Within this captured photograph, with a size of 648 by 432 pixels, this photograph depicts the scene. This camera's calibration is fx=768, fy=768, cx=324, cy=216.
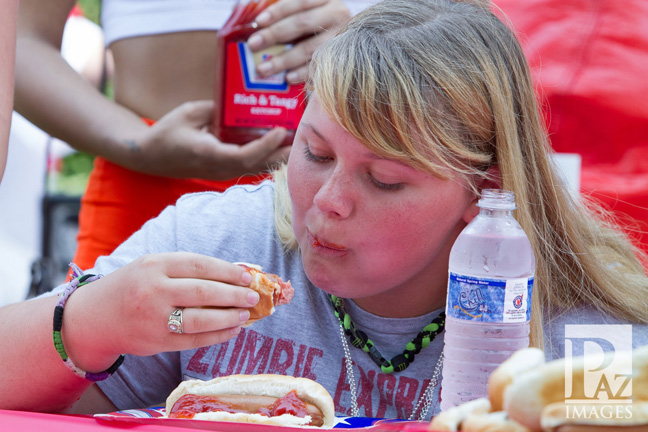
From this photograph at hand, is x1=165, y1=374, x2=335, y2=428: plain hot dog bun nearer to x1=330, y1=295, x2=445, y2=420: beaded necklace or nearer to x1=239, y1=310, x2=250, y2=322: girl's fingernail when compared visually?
x1=239, y1=310, x2=250, y2=322: girl's fingernail

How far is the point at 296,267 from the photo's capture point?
1.57 m

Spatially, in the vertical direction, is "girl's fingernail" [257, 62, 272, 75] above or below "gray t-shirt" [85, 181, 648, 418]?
above

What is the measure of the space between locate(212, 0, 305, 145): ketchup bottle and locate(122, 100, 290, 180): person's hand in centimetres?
3

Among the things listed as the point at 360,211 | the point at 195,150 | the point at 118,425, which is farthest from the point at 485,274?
the point at 195,150

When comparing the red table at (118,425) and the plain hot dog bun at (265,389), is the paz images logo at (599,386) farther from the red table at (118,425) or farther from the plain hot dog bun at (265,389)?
the plain hot dog bun at (265,389)

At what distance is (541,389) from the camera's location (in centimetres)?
64

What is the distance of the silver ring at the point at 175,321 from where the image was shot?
1.10 metres

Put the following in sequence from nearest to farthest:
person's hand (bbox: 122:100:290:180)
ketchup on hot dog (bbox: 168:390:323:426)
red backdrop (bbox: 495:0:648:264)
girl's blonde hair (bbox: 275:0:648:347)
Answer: ketchup on hot dog (bbox: 168:390:323:426) < girl's blonde hair (bbox: 275:0:648:347) < person's hand (bbox: 122:100:290:180) < red backdrop (bbox: 495:0:648:264)

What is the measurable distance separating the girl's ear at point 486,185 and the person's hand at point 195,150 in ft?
1.94

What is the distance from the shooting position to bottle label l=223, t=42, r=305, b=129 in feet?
5.58

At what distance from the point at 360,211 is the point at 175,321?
13.4 inches

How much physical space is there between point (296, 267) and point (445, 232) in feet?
1.20

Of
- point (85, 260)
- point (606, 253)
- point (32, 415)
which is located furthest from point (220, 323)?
point (85, 260)

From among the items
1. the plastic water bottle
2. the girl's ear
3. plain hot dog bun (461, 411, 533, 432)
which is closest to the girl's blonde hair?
the girl's ear
